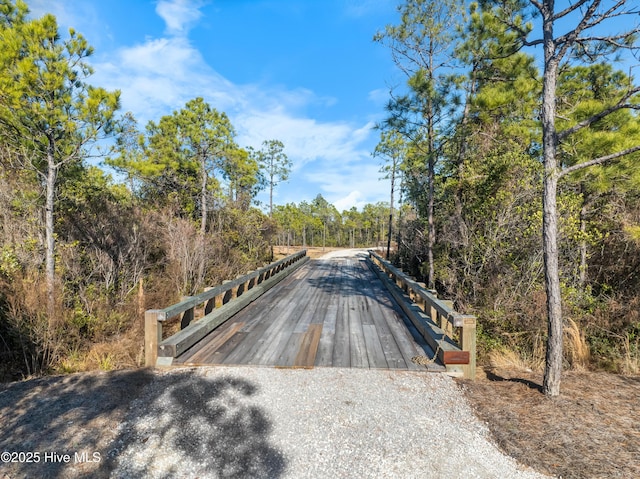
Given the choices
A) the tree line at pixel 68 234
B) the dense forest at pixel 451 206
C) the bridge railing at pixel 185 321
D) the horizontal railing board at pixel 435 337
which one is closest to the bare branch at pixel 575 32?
the dense forest at pixel 451 206

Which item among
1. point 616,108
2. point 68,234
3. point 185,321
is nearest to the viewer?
point 616,108

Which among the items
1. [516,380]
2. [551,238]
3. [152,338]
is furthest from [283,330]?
[551,238]

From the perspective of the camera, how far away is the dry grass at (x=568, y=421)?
2.52 meters

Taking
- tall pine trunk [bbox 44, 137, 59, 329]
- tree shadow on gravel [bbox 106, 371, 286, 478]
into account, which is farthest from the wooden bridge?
tall pine trunk [bbox 44, 137, 59, 329]

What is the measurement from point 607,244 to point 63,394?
10.9m

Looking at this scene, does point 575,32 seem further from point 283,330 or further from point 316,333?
point 283,330

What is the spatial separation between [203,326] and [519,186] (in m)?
7.28

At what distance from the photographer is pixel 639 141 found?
5.68 m

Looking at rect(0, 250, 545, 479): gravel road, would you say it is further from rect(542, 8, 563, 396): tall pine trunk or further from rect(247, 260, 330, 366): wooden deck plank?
rect(542, 8, 563, 396): tall pine trunk

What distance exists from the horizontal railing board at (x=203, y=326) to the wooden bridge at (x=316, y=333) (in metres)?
0.01

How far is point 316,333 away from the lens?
5.57 metres

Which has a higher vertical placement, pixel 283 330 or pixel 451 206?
pixel 451 206

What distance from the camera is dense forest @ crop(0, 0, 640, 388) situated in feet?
18.1

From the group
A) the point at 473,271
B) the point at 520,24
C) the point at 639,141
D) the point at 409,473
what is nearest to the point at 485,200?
the point at 473,271
